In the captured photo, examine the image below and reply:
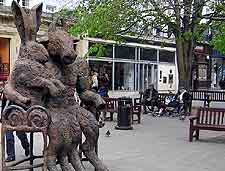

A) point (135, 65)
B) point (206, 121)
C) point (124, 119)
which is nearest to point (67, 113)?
point (206, 121)

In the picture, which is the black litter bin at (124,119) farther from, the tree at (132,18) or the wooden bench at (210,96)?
the wooden bench at (210,96)

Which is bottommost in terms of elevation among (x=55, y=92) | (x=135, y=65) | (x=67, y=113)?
(x=67, y=113)

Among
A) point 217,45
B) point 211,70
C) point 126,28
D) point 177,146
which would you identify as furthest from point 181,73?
point 211,70

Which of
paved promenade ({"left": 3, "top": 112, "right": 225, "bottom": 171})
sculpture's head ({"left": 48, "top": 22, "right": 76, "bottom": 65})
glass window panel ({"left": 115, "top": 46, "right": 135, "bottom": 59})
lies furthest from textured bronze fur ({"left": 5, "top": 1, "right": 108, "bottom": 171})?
glass window panel ({"left": 115, "top": 46, "right": 135, "bottom": 59})

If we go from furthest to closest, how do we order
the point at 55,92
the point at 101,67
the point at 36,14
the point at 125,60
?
the point at 125,60, the point at 101,67, the point at 36,14, the point at 55,92

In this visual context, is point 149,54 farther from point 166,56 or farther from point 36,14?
point 36,14

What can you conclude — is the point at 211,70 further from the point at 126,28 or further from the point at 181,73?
the point at 126,28

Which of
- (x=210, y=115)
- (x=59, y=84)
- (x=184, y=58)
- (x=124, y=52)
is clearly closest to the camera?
(x=59, y=84)

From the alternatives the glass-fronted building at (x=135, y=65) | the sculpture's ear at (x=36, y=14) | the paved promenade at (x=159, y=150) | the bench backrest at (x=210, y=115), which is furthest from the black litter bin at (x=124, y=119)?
the glass-fronted building at (x=135, y=65)

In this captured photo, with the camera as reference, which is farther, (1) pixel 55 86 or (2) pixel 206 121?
(2) pixel 206 121

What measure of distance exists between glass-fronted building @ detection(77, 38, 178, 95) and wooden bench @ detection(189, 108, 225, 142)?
1950 centimetres

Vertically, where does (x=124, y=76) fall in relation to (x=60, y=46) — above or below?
below

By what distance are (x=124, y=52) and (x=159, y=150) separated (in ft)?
86.7

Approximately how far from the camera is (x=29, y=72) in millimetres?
6469
